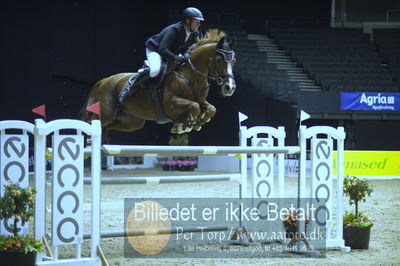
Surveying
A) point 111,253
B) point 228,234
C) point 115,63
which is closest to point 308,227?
point 228,234

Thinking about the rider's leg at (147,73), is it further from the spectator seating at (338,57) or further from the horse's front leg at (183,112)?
the spectator seating at (338,57)

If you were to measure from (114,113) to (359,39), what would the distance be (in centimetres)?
1395

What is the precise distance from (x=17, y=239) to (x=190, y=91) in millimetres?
2644

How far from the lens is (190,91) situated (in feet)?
20.2

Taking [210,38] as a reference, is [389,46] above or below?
above

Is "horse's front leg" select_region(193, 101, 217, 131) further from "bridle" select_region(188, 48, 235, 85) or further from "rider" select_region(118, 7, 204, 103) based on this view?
"rider" select_region(118, 7, 204, 103)

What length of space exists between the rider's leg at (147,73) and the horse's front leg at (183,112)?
335 mm

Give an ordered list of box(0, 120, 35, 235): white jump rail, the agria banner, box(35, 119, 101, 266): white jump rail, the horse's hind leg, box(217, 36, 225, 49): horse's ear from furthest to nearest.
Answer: the agria banner → the horse's hind leg → box(217, 36, 225, 49): horse's ear → box(0, 120, 35, 235): white jump rail → box(35, 119, 101, 266): white jump rail

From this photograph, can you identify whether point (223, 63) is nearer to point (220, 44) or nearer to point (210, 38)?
point (220, 44)

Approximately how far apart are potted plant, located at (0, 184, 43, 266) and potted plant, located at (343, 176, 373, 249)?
2.82m

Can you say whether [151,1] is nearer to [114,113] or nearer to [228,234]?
[114,113]

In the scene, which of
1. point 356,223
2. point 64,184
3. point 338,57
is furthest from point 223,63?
point 338,57

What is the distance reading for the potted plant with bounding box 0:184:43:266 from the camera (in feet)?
13.0

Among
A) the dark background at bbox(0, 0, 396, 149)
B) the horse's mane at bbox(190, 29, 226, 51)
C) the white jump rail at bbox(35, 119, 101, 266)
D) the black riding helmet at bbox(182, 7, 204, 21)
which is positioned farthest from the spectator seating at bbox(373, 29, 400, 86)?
the white jump rail at bbox(35, 119, 101, 266)
